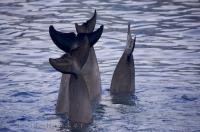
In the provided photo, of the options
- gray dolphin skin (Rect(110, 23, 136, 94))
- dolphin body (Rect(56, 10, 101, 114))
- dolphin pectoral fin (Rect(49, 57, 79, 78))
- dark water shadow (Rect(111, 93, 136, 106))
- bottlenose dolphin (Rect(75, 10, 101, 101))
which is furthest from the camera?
dark water shadow (Rect(111, 93, 136, 106))

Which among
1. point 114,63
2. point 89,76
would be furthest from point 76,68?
point 114,63

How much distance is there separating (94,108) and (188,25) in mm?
7169

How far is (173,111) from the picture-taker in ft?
33.8

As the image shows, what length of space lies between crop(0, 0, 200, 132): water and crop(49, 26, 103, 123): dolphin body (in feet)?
1.31

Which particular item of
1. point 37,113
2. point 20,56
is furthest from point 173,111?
point 20,56

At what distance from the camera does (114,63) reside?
1369 centimetres

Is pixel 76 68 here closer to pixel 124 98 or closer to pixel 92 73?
pixel 92 73

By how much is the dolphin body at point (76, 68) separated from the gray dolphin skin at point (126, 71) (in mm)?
1355

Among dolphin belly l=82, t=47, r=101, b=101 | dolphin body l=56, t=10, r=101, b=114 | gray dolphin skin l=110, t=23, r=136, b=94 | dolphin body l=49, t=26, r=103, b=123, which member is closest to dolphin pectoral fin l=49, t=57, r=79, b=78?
dolphin body l=49, t=26, r=103, b=123

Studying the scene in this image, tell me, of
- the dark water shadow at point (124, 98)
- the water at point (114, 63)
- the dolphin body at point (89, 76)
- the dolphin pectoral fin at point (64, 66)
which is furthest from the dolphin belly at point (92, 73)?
the dolphin pectoral fin at point (64, 66)

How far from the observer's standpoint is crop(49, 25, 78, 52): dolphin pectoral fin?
8.59 metres

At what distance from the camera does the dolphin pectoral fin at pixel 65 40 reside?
338 inches

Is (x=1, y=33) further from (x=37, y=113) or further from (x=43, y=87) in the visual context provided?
(x=37, y=113)

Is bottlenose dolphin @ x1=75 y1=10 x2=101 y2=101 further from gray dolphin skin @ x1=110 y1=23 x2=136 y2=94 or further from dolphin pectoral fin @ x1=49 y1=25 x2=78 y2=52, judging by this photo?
dolphin pectoral fin @ x1=49 y1=25 x2=78 y2=52
